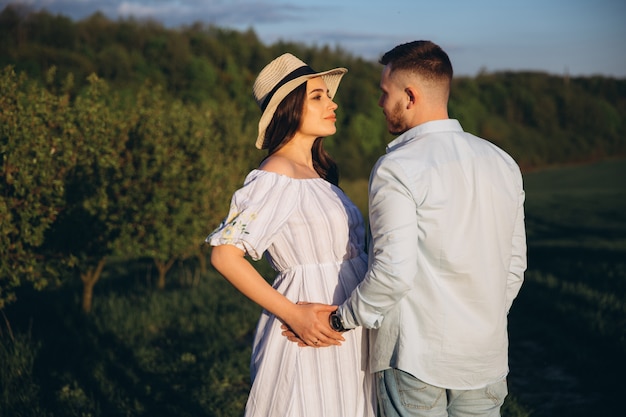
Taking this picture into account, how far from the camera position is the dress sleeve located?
280 centimetres

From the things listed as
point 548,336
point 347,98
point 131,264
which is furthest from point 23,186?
point 347,98

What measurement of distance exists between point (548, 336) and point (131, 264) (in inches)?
512

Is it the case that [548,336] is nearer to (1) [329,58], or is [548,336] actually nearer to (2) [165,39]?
(2) [165,39]

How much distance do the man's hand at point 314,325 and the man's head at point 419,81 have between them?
882 millimetres

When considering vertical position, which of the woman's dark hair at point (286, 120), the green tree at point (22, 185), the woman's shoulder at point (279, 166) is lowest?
the green tree at point (22, 185)

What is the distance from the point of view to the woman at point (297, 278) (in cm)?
283

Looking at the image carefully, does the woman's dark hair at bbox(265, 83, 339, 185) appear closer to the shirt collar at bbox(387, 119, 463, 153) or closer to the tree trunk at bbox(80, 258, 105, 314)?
the shirt collar at bbox(387, 119, 463, 153)

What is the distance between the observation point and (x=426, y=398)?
8.36 feet

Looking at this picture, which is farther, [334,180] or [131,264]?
[131,264]

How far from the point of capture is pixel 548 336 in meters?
8.12

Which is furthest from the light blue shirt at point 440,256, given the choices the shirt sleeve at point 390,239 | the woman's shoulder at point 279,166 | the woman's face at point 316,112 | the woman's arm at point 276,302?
the woman's face at point 316,112

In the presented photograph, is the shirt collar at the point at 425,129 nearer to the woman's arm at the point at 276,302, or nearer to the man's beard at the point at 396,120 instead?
the man's beard at the point at 396,120

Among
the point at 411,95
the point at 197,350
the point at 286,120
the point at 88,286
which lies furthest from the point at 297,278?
the point at 88,286

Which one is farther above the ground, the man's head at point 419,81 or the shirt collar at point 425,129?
the man's head at point 419,81
